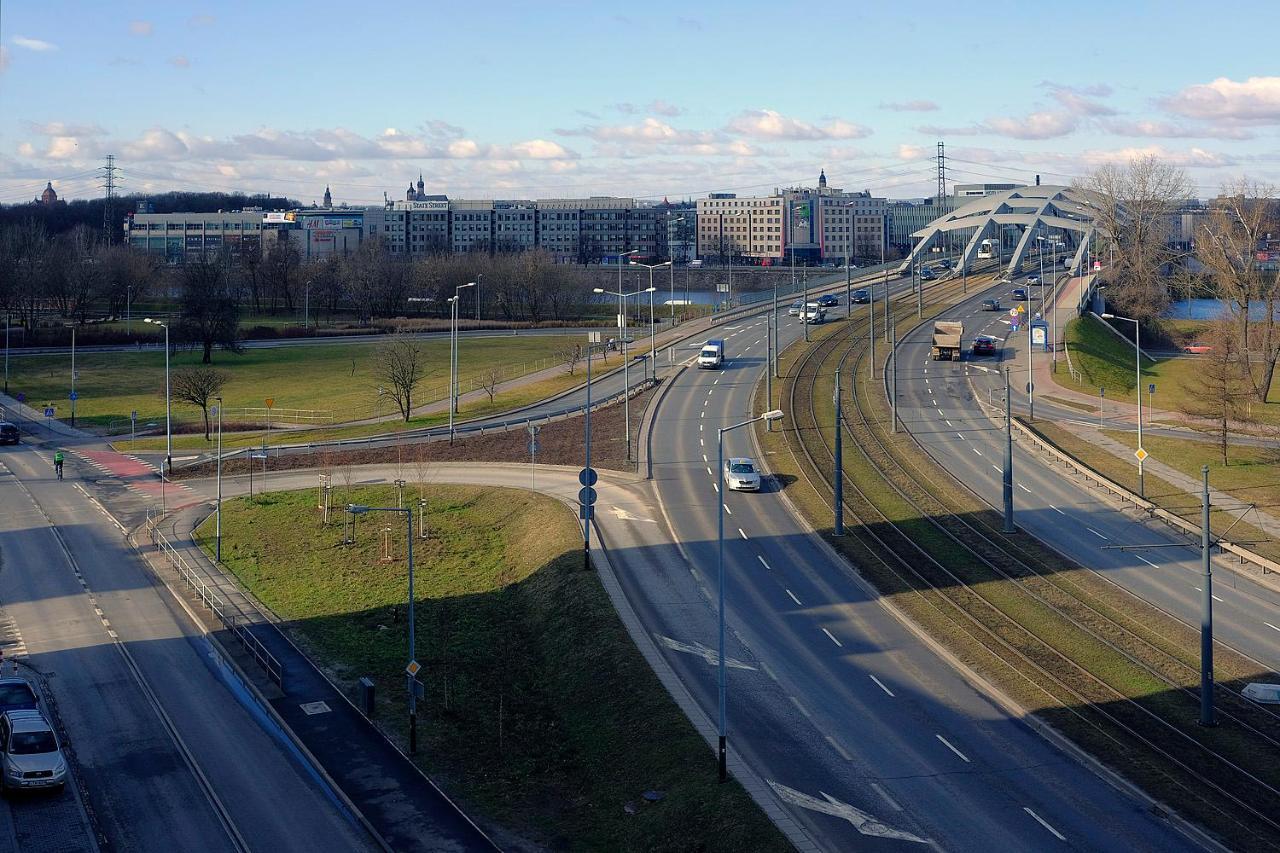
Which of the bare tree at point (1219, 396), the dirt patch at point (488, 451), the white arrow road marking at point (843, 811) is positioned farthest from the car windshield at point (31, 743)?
the bare tree at point (1219, 396)

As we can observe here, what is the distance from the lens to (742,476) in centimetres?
5275

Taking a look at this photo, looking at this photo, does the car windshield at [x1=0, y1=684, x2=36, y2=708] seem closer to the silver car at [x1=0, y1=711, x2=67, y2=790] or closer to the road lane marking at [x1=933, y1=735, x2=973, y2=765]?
the silver car at [x1=0, y1=711, x2=67, y2=790]

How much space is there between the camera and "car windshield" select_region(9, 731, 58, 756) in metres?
27.6

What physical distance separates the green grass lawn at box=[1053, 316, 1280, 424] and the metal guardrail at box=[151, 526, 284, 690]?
50226mm

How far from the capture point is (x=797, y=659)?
34.3 m

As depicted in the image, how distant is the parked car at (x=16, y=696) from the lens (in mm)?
30188

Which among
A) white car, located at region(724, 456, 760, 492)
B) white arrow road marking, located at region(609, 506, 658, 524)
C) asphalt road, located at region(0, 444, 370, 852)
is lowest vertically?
asphalt road, located at region(0, 444, 370, 852)

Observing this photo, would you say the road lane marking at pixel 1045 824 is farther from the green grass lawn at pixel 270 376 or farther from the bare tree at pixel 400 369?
the green grass lawn at pixel 270 376

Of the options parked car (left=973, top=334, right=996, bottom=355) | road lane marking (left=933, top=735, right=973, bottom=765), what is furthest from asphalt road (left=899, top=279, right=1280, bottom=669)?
road lane marking (left=933, top=735, right=973, bottom=765)

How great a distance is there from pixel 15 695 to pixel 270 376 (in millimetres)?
66790

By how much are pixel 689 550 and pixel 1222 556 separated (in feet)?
64.3

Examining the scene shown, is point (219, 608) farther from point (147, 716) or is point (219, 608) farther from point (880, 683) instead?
point (880, 683)

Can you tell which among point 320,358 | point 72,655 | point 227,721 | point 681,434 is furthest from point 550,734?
point 320,358

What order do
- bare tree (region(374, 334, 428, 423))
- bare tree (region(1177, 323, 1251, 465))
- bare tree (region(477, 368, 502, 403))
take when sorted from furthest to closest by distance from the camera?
bare tree (region(477, 368, 502, 403)), bare tree (region(374, 334, 428, 423)), bare tree (region(1177, 323, 1251, 465))
